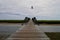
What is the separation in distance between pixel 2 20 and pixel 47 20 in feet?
17.8

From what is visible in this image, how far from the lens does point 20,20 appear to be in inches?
765

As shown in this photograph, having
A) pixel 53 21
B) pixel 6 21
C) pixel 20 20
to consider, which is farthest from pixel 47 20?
pixel 6 21

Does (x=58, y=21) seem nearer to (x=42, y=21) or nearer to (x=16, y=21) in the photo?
(x=42, y=21)

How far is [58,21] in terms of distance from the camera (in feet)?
61.6

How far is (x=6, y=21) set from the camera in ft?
65.4

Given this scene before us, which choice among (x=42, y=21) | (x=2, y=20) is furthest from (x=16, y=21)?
(x=42, y=21)

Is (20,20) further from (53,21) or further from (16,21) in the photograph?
(53,21)

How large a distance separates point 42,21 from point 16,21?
3.10 metres

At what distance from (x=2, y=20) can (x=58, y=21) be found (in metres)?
6.61

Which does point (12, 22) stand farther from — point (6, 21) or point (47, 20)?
point (47, 20)

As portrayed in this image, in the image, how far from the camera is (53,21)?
765 inches

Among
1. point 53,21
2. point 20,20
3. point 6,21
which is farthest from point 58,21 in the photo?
point 6,21

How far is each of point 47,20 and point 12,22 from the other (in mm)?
4282

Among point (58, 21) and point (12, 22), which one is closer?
point (58, 21)
